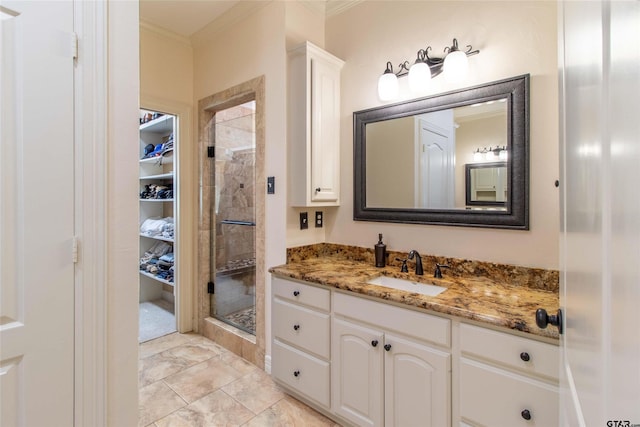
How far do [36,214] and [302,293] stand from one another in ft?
4.34

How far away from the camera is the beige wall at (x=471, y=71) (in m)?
1.57

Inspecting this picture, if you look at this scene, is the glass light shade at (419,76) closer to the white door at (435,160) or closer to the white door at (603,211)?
the white door at (435,160)

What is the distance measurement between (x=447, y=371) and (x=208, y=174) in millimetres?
2528

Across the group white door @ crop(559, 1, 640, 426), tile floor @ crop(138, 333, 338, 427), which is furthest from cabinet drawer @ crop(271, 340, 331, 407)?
white door @ crop(559, 1, 640, 426)

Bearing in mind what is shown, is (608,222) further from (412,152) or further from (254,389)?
(254,389)

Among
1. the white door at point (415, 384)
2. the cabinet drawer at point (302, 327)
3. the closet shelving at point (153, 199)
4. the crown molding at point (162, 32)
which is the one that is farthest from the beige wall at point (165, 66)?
the white door at point (415, 384)

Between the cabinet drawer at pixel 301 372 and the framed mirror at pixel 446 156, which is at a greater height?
the framed mirror at pixel 446 156

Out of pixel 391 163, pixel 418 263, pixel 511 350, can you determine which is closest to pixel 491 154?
pixel 391 163

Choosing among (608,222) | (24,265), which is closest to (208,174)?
(24,265)

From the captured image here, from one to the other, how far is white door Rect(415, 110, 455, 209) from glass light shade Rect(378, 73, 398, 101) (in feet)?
0.77

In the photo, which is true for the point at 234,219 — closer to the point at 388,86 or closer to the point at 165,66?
the point at 165,66

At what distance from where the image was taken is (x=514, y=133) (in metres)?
1.66

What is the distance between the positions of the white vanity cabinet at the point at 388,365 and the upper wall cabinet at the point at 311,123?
0.84 meters

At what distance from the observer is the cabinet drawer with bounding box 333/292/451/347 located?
53.8 inches
